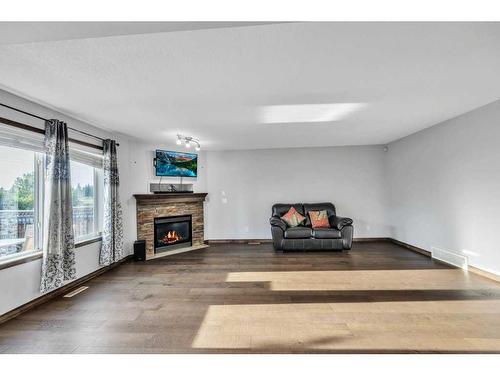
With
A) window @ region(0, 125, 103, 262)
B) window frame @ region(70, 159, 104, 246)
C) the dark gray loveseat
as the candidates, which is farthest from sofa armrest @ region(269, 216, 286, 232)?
window @ region(0, 125, 103, 262)

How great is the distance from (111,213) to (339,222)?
178 inches

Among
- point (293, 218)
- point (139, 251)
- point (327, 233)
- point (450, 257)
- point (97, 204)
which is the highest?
point (97, 204)

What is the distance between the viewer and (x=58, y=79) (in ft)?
7.28

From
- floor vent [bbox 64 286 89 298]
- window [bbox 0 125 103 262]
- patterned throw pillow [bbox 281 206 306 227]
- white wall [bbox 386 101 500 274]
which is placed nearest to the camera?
window [bbox 0 125 103 262]

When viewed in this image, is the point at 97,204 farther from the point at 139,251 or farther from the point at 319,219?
the point at 319,219

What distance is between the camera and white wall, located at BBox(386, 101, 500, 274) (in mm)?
3186

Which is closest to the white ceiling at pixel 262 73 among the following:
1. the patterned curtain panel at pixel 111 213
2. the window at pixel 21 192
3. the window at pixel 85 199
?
the window at pixel 21 192

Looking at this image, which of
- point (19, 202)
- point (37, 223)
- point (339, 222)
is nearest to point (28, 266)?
point (37, 223)

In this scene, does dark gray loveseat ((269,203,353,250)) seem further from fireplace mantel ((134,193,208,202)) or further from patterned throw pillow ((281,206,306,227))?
fireplace mantel ((134,193,208,202))

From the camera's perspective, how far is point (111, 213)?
157 inches

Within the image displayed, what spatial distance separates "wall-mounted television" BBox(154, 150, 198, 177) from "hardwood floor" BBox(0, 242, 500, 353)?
2.20 metres
